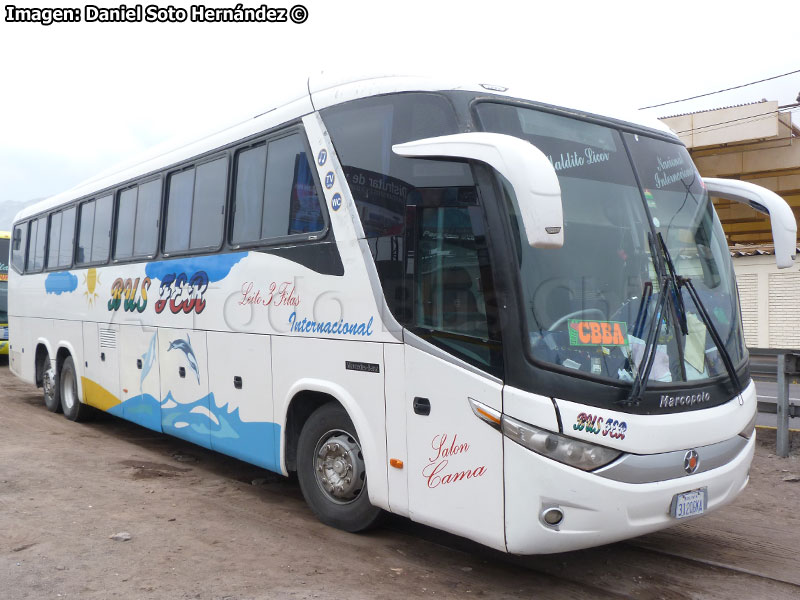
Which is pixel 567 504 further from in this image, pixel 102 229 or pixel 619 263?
pixel 102 229

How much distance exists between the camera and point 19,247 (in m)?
13.9

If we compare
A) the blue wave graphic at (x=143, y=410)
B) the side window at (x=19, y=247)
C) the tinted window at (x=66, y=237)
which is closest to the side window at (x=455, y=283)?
the blue wave graphic at (x=143, y=410)

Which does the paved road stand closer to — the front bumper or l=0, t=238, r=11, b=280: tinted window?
the front bumper

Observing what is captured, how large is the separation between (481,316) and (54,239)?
31.6 ft

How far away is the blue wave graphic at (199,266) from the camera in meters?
7.14

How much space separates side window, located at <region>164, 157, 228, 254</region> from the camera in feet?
24.5

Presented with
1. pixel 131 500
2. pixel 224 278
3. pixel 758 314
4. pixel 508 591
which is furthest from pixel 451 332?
pixel 758 314

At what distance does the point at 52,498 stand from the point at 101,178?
17.4ft

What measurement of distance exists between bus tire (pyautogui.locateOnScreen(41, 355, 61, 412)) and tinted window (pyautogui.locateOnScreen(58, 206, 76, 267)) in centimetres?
171

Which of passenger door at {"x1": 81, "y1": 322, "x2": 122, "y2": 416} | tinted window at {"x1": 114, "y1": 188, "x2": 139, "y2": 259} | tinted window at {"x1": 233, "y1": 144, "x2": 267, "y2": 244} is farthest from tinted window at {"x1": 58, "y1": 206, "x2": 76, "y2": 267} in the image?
tinted window at {"x1": 233, "y1": 144, "x2": 267, "y2": 244}

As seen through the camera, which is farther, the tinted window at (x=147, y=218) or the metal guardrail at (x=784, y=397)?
the tinted window at (x=147, y=218)

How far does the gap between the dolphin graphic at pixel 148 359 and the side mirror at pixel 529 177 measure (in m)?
5.39

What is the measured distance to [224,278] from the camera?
7.21m

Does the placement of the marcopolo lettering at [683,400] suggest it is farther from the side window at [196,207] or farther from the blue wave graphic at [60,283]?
the blue wave graphic at [60,283]
